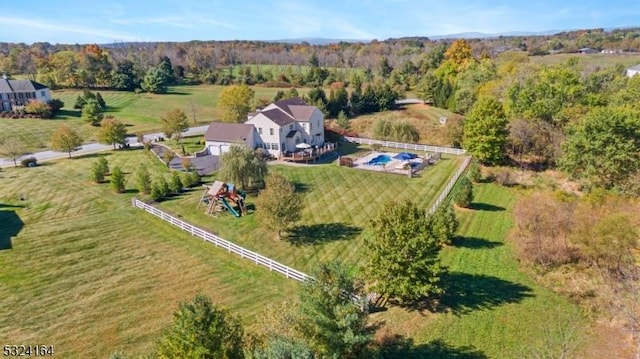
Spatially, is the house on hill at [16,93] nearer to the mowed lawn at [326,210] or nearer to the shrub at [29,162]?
the shrub at [29,162]

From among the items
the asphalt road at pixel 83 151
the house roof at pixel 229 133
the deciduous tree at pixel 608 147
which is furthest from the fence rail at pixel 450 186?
the asphalt road at pixel 83 151

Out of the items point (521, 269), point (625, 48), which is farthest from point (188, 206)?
point (625, 48)

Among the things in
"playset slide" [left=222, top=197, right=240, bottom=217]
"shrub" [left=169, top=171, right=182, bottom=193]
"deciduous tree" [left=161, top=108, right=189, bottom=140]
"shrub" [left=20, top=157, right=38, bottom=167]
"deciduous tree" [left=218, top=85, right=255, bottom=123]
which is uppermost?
"deciduous tree" [left=218, top=85, right=255, bottom=123]

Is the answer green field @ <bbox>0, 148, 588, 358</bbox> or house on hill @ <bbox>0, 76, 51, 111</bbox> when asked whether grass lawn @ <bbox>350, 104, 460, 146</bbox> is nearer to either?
green field @ <bbox>0, 148, 588, 358</bbox>

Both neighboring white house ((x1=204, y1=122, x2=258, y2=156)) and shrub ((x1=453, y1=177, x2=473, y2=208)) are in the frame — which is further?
neighboring white house ((x1=204, y1=122, x2=258, y2=156))

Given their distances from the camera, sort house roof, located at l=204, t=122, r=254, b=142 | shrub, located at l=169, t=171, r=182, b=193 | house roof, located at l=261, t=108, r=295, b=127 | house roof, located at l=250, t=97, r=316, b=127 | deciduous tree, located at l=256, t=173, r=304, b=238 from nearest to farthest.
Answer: deciduous tree, located at l=256, t=173, r=304, b=238
shrub, located at l=169, t=171, r=182, b=193
house roof, located at l=204, t=122, r=254, b=142
house roof, located at l=261, t=108, r=295, b=127
house roof, located at l=250, t=97, r=316, b=127

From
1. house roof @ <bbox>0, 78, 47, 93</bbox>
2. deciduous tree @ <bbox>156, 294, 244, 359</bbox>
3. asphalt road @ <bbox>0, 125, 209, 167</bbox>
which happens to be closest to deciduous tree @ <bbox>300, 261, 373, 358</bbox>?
deciduous tree @ <bbox>156, 294, 244, 359</bbox>

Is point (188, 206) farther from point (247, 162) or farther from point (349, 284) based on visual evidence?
point (349, 284)

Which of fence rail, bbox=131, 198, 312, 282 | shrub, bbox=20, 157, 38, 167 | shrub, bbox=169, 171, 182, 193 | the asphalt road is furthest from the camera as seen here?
the asphalt road
